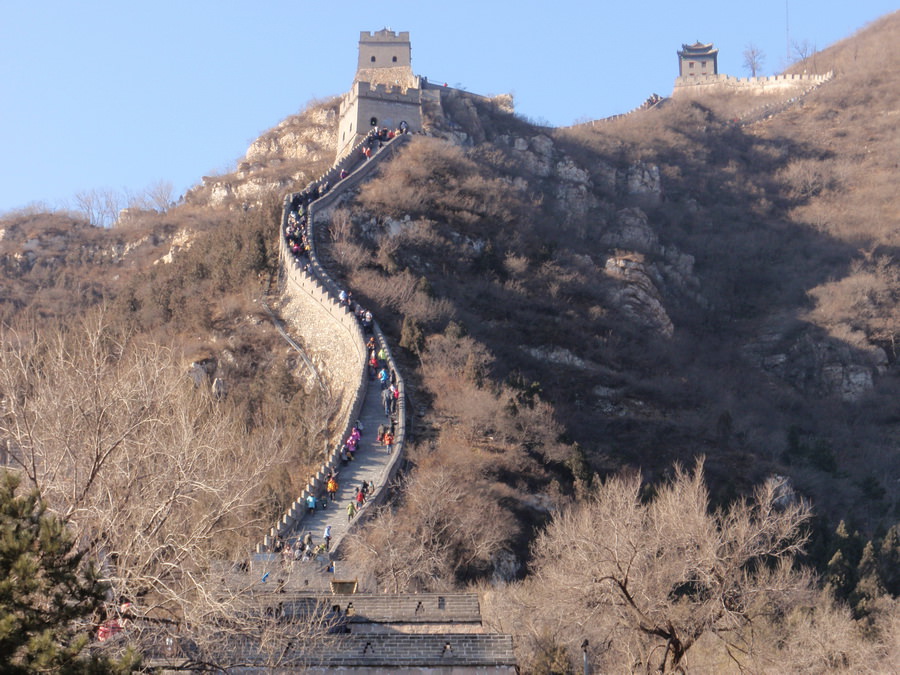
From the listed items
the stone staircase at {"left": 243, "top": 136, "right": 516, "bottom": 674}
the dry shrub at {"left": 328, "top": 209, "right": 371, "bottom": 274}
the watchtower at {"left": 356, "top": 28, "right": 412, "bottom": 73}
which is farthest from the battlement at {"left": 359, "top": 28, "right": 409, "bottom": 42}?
the stone staircase at {"left": 243, "top": 136, "right": 516, "bottom": 674}

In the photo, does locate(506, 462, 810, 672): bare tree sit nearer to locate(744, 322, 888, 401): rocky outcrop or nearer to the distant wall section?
locate(744, 322, 888, 401): rocky outcrop

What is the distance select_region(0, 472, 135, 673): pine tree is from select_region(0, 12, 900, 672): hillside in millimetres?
2360

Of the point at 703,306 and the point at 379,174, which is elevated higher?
the point at 379,174

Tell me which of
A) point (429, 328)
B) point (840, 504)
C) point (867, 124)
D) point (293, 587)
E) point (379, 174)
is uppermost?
point (867, 124)

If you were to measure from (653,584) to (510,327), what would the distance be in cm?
2594

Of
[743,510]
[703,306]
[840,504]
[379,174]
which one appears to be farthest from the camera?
[703,306]

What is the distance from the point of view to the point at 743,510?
3450cm

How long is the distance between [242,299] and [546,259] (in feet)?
54.7

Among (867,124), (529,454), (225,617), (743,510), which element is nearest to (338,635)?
(225,617)

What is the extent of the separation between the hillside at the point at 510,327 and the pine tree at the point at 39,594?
2.36m

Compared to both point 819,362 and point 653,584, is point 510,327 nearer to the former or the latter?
point 819,362

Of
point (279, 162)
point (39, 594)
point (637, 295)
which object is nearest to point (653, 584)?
point (39, 594)

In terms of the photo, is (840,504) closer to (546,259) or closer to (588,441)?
(588,441)

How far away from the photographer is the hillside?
30.4 metres
